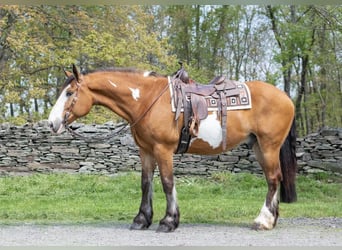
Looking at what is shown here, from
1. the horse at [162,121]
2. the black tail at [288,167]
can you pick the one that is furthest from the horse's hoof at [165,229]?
the black tail at [288,167]

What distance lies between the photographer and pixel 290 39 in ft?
61.4

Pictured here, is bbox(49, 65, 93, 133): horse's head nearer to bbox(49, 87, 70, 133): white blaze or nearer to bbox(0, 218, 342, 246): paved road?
bbox(49, 87, 70, 133): white blaze

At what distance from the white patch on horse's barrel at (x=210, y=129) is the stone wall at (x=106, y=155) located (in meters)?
6.49

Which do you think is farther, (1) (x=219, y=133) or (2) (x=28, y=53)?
(2) (x=28, y=53)

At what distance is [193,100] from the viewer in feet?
18.0

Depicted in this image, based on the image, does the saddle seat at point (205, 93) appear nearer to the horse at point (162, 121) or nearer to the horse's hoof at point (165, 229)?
the horse at point (162, 121)

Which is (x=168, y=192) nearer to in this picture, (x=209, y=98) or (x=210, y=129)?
(x=210, y=129)

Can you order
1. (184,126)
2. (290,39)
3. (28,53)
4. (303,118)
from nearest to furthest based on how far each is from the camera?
(184,126) < (28,53) < (290,39) < (303,118)

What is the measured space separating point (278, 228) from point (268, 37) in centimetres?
2005

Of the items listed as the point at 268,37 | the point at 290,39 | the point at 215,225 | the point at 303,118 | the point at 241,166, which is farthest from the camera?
the point at 303,118

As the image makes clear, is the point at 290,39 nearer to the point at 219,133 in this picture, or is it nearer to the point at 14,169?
the point at 14,169

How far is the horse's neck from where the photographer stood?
550cm

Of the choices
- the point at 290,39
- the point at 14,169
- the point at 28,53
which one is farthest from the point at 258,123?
the point at 290,39

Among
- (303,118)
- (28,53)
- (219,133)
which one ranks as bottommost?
(303,118)
